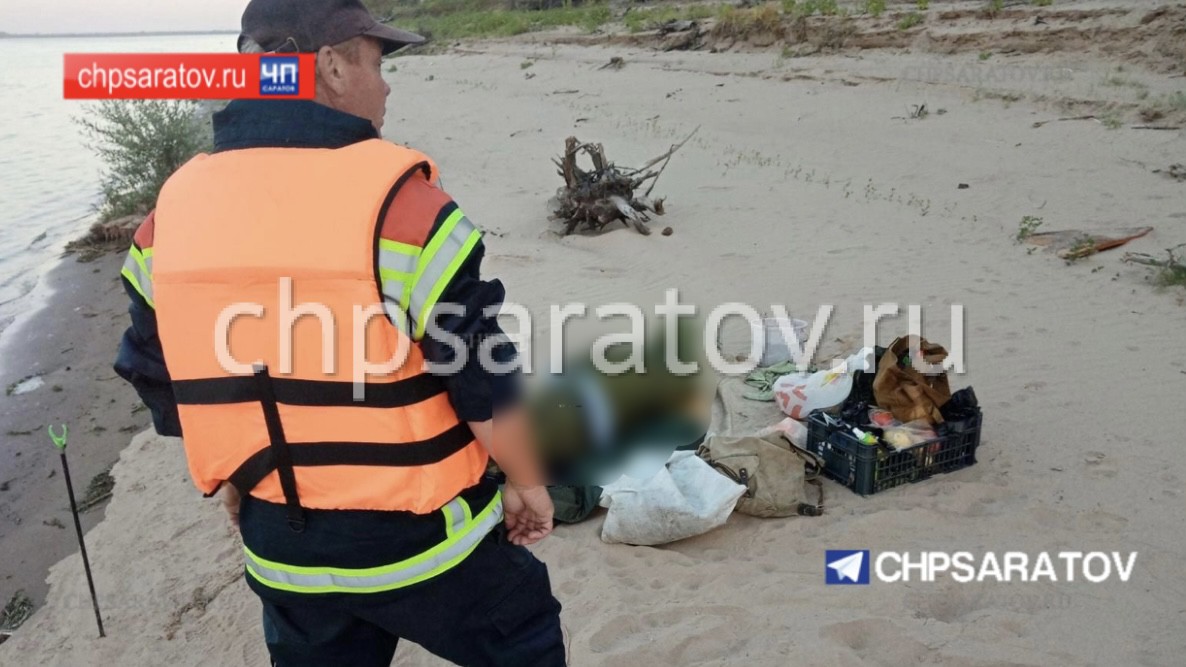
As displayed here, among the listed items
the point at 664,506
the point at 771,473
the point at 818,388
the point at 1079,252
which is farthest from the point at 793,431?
the point at 1079,252

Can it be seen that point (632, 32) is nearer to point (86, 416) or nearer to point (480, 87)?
point (480, 87)

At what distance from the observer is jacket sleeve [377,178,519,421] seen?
1.40 m

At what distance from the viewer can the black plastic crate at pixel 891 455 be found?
378 centimetres

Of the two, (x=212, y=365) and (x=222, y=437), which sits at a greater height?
(x=212, y=365)

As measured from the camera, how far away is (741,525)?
3.72 meters

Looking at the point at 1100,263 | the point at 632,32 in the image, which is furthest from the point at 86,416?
the point at 632,32

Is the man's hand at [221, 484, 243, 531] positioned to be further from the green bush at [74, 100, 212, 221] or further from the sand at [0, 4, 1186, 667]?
the green bush at [74, 100, 212, 221]

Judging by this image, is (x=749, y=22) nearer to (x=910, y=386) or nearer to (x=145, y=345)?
(x=910, y=386)

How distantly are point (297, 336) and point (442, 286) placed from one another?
27 centimetres

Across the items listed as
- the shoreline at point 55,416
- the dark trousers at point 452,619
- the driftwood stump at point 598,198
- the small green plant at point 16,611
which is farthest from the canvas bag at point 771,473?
the driftwood stump at point 598,198

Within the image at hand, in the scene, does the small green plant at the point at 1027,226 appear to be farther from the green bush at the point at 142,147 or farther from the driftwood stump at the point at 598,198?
the green bush at the point at 142,147

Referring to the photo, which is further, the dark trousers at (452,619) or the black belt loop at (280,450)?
the dark trousers at (452,619)

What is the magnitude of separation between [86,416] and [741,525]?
5.17 meters

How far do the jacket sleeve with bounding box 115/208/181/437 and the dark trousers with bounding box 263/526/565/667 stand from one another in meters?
0.46
